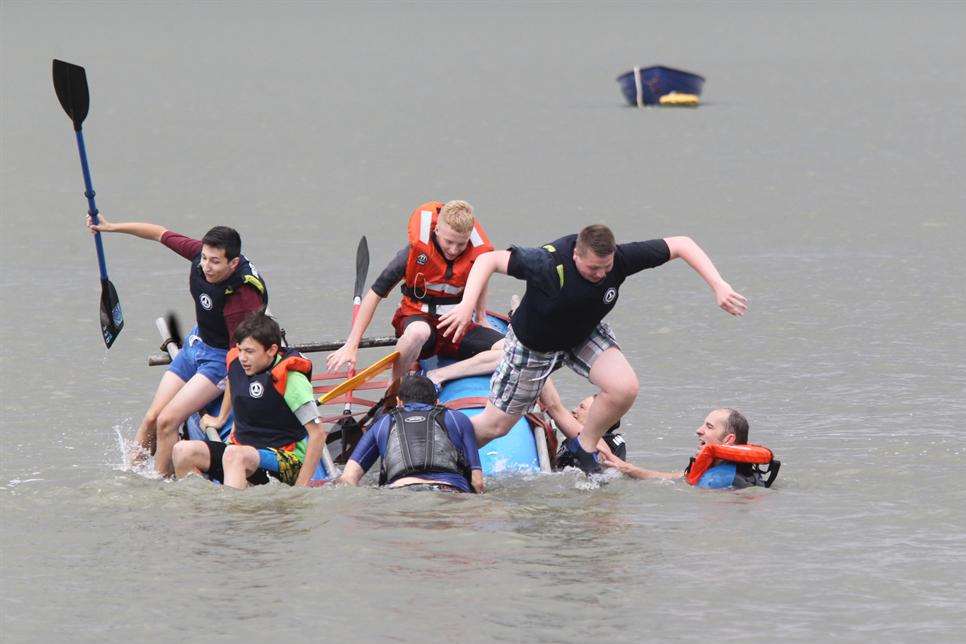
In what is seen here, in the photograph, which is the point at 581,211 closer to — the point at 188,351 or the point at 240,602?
the point at 188,351

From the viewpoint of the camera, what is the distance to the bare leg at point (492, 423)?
9.14 meters

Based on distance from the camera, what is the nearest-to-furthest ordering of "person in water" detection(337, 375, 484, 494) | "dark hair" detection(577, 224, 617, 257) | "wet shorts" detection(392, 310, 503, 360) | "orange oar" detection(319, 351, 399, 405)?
"dark hair" detection(577, 224, 617, 257)
"person in water" detection(337, 375, 484, 494)
"orange oar" detection(319, 351, 399, 405)
"wet shorts" detection(392, 310, 503, 360)

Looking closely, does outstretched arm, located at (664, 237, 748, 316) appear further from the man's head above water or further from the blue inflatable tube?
the blue inflatable tube

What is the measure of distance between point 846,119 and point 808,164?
6.83 m

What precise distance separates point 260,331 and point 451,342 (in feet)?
5.91

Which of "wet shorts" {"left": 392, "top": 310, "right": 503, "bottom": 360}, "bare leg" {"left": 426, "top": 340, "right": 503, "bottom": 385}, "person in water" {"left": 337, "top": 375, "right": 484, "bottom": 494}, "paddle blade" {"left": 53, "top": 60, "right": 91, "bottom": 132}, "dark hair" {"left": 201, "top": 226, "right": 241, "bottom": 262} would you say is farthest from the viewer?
"paddle blade" {"left": 53, "top": 60, "right": 91, "bottom": 132}

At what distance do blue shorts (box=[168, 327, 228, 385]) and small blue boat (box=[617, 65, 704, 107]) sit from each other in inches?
1129

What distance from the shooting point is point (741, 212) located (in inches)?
889

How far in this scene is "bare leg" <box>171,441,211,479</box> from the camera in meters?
8.83

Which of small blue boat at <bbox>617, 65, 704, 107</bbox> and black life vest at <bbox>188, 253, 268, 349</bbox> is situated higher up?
small blue boat at <bbox>617, 65, 704, 107</bbox>

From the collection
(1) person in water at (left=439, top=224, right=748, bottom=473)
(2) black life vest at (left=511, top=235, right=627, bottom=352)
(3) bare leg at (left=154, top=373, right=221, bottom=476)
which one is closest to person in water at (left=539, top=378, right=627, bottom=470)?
(1) person in water at (left=439, top=224, right=748, bottom=473)

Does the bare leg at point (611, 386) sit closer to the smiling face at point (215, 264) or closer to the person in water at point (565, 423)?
the person in water at point (565, 423)

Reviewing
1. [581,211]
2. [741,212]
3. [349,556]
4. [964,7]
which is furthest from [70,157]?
[964,7]

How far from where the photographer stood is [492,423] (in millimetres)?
9164
